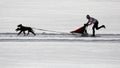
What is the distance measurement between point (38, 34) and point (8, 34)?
90 cm

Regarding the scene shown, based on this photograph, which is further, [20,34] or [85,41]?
[20,34]

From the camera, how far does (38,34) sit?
17422mm

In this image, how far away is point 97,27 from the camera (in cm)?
1678

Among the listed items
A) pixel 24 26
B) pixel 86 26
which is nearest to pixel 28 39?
pixel 24 26

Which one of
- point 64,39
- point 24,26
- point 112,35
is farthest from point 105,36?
point 24,26

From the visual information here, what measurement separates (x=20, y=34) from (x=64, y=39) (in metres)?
1.74

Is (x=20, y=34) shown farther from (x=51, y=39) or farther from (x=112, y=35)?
(x=112, y=35)

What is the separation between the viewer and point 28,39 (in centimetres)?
1650

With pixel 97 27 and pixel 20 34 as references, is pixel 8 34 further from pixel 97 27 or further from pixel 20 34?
pixel 97 27

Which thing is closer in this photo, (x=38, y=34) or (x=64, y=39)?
(x=64, y=39)

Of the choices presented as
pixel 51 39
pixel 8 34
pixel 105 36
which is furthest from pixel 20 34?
pixel 105 36

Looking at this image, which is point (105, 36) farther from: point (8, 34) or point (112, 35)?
point (8, 34)

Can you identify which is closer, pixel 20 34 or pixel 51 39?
pixel 51 39

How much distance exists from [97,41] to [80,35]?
103 cm
